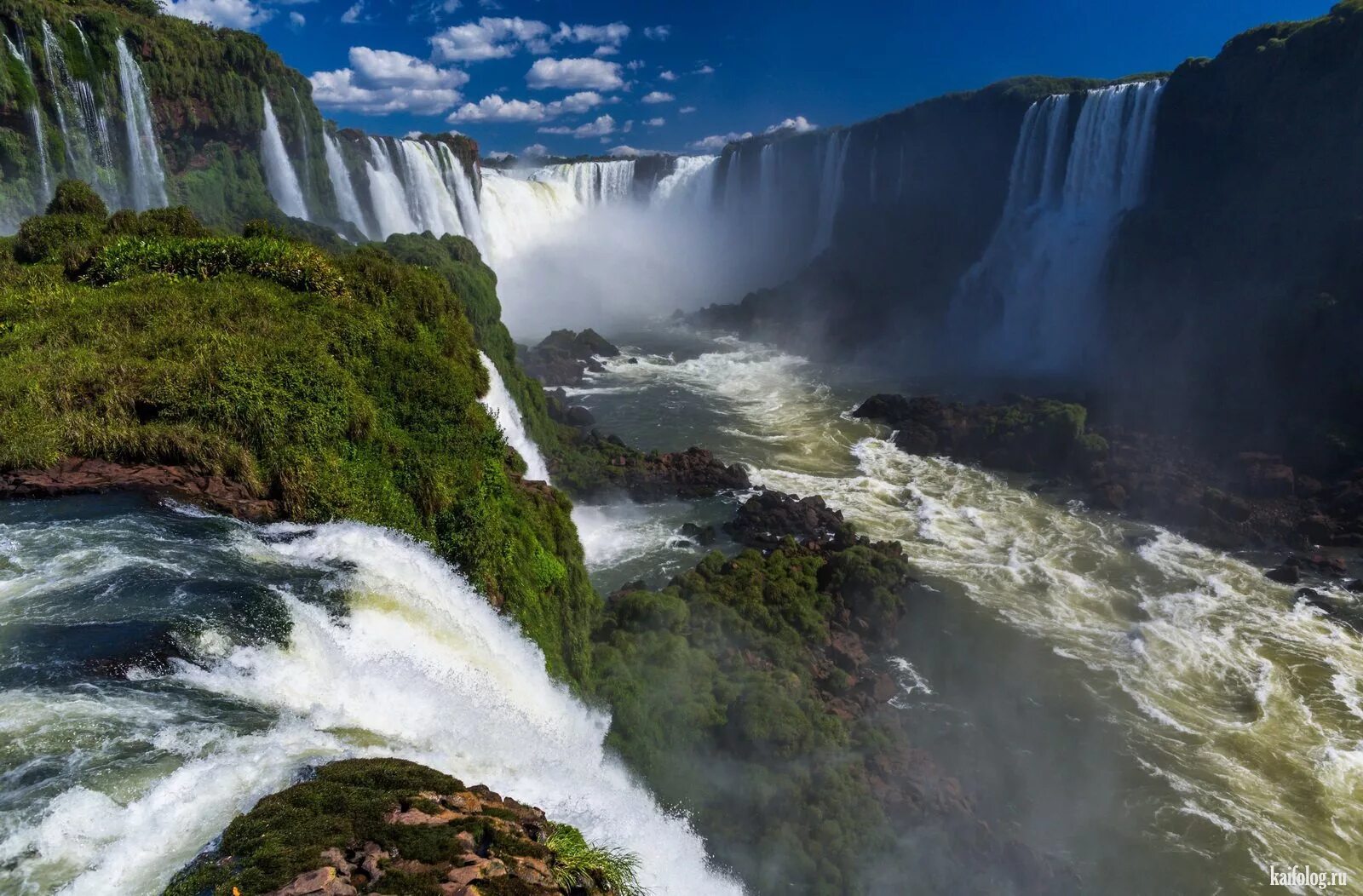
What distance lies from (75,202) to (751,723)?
17552 mm

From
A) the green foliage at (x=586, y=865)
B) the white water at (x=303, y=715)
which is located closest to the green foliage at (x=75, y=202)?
the white water at (x=303, y=715)

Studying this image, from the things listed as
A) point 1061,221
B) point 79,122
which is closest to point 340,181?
point 79,122

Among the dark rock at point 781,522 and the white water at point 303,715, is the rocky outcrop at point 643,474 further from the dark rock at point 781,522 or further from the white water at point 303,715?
the white water at point 303,715

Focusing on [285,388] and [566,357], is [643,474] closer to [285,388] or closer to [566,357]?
[285,388]

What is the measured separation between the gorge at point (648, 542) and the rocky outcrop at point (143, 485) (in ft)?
0.15

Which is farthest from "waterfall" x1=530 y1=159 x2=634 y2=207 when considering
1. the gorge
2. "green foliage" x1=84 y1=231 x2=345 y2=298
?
"green foliage" x1=84 y1=231 x2=345 y2=298

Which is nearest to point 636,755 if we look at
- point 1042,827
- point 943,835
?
point 943,835

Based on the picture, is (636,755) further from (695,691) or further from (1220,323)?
(1220,323)

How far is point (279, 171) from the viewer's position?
3672 cm

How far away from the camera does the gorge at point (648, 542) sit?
523cm

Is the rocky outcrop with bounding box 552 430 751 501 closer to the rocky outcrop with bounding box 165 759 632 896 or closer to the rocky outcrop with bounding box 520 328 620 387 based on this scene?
the rocky outcrop with bounding box 520 328 620 387

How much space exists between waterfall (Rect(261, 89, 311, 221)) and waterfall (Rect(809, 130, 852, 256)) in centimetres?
3641

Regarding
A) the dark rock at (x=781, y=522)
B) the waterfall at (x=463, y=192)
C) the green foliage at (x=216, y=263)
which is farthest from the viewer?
the waterfall at (x=463, y=192)

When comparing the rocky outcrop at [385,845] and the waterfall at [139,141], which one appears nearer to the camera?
the rocky outcrop at [385,845]
